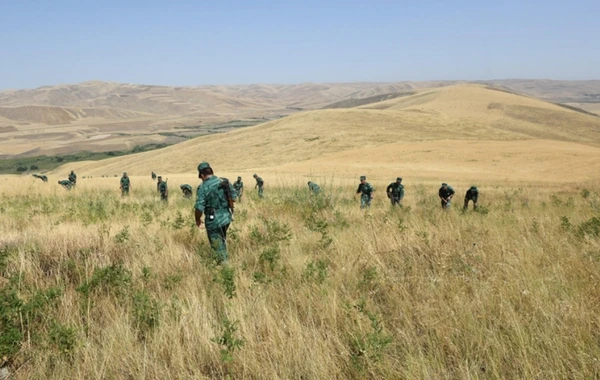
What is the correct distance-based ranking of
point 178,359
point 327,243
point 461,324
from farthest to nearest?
1. point 327,243
2. point 461,324
3. point 178,359

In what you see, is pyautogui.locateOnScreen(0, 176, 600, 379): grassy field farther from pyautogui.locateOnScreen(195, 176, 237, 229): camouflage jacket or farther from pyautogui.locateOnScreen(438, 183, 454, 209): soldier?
pyautogui.locateOnScreen(438, 183, 454, 209): soldier

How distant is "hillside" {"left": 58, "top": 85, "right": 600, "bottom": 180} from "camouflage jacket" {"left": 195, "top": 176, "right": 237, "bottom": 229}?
29.9 metres

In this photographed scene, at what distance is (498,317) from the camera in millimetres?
2930

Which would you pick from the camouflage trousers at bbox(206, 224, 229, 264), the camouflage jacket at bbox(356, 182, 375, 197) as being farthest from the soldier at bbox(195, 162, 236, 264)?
the camouflage jacket at bbox(356, 182, 375, 197)

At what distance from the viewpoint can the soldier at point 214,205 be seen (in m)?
5.55

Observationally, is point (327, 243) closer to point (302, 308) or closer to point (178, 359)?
point (302, 308)

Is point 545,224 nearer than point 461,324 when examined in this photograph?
No

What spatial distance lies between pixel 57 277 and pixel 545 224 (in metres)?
6.39

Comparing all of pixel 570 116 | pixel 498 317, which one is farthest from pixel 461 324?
pixel 570 116

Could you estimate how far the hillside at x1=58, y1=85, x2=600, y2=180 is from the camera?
39188 mm

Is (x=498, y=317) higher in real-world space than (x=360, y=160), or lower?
higher

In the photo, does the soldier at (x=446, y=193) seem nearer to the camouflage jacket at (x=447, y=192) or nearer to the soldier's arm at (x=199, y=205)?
the camouflage jacket at (x=447, y=192)

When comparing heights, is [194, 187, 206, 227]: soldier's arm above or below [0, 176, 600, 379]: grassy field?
above

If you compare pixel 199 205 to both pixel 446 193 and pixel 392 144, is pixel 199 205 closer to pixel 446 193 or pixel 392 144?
pixel 446 193
